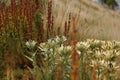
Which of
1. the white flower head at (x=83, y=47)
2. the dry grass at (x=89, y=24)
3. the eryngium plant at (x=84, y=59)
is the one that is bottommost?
the eryngium plant at (x=84, y=59)

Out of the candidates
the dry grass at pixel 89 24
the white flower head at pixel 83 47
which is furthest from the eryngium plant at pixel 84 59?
the dry grass at pixel 89 24

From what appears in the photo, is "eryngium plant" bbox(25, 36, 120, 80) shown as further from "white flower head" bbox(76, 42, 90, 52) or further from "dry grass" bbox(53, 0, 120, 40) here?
"dry grass" bbox(53, 0, 120, 40)

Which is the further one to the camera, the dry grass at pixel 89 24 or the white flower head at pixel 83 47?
the dry grass at pixel 89 24

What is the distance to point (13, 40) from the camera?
20.3 feet

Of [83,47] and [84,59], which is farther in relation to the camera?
[84,59]

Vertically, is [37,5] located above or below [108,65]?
above

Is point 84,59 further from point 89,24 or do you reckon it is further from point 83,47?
point 89,24

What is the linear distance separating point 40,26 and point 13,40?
492 millimetres

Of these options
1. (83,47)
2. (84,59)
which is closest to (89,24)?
(84,59)

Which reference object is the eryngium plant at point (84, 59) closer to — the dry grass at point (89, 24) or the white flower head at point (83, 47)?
the white flower head at point (83, 47)

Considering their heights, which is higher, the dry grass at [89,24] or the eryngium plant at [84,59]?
the dry grass at [89,24]

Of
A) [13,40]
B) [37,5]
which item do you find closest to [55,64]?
[13,40]

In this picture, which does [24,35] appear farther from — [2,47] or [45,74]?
[45,74]

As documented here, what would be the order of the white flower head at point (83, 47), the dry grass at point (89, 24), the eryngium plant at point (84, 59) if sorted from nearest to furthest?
the eryngium plant at point (84, 59), the white flower head at point (83, 47), the dry grass at point (89, 24)
